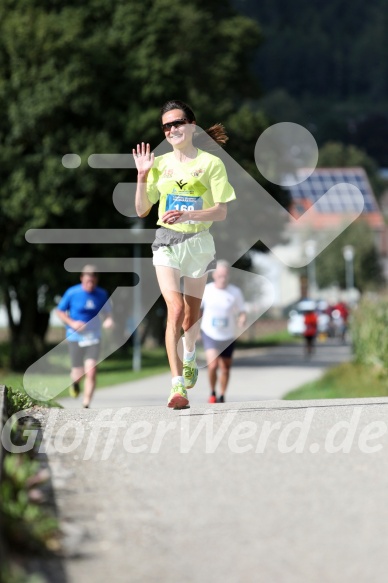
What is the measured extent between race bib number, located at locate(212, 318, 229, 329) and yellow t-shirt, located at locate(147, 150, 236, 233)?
676cm

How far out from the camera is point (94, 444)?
300 inches

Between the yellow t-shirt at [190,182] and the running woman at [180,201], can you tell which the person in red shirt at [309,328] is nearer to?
the running woman at [180,201]

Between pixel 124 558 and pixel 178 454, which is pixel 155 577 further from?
pixel 178 454

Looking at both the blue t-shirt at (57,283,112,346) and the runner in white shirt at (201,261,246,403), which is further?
the runner in white shirt at (201,261,246,403)

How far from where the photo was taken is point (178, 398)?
9.39m

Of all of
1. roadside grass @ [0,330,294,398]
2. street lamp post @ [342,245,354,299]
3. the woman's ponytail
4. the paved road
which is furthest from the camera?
street lamp post @ [342,245,354,299]

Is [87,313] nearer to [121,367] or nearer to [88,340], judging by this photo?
[88,340]

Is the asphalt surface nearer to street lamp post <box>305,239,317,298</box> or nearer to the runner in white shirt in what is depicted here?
the runner in white shirt

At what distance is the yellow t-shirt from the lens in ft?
30.6

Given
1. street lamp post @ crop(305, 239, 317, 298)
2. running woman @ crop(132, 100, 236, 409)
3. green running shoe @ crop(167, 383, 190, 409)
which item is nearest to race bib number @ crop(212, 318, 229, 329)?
running woman @ crop(132, 100, 236, 409)

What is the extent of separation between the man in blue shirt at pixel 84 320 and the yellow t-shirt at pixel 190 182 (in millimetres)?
6042

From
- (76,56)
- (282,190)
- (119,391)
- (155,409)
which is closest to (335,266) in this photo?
(282,190)

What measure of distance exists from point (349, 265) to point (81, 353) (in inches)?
3196

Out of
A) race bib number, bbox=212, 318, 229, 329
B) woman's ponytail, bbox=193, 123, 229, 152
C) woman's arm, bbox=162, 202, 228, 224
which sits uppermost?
woman's ponytail, bbox=193, 123, 229, 152
